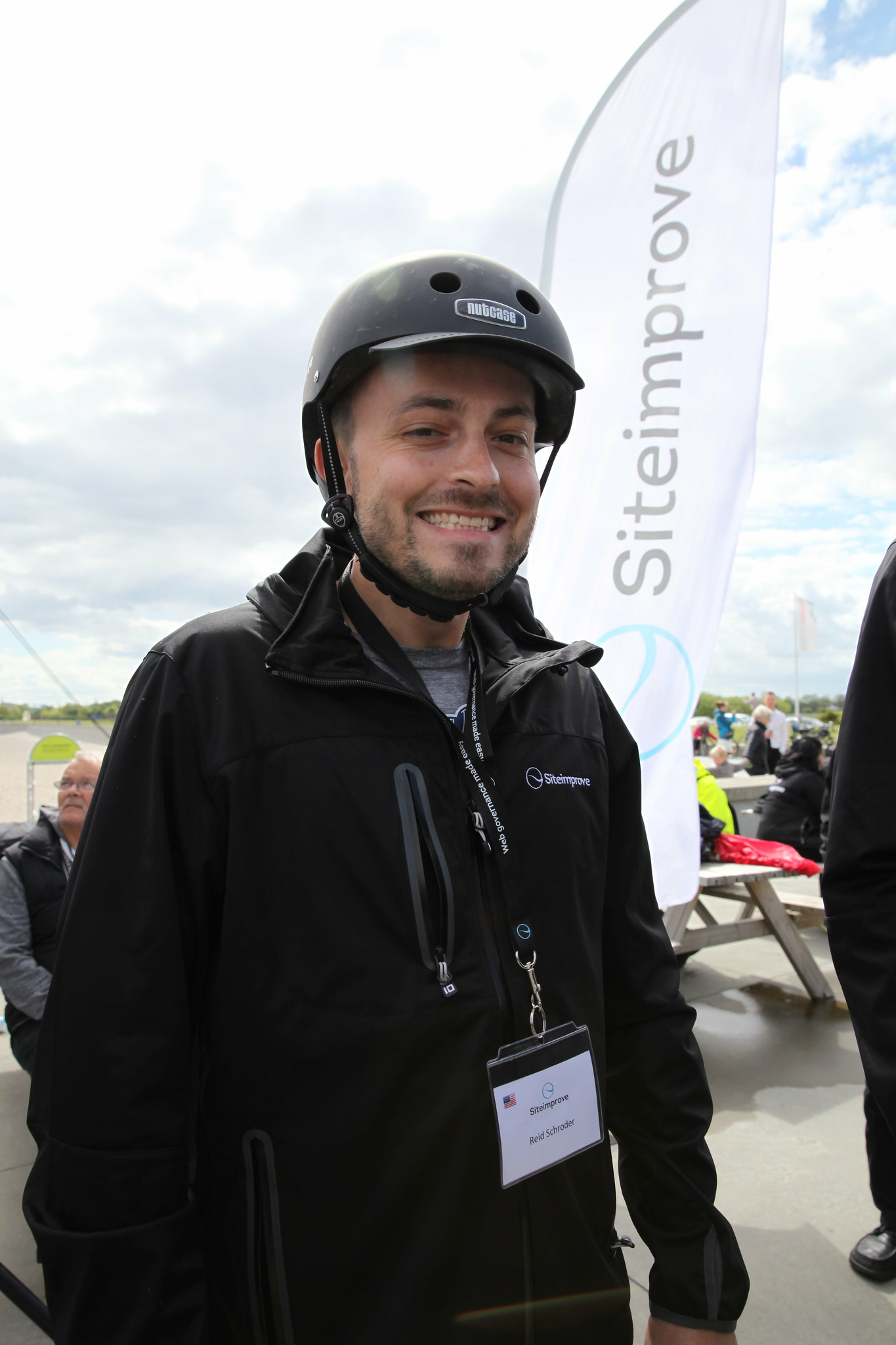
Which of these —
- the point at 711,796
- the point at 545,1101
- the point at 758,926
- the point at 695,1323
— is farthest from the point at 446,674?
the point at 711,796

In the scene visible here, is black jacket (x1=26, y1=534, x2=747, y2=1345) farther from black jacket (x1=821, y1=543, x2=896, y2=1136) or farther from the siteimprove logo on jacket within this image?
black jacket (x1=821, y1=543, x2=896, y2=1136)

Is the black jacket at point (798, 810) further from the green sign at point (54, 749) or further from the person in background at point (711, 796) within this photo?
the green sign at point (54, 749)

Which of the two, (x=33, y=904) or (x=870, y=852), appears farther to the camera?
Result: (x=33, y=904)

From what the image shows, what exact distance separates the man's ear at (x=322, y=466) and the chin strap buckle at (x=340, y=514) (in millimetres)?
52

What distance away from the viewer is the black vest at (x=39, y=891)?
3479 mm

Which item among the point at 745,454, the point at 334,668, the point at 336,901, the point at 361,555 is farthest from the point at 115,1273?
the point at 745,454

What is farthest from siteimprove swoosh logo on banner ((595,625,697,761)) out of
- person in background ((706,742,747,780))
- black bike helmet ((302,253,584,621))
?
person in background ((706,742,747,780))

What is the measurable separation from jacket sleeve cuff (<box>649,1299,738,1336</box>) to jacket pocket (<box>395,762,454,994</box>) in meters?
0.74

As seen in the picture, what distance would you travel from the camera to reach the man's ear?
1530mm

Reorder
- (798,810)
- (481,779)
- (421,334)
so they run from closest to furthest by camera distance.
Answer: (481,779), (421,334), (798,810)

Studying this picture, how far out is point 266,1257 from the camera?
1081 mm

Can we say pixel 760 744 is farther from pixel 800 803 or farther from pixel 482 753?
pixel 482 753

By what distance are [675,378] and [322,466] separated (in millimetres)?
3065

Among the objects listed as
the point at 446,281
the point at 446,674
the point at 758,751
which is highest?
the point at 446,281
